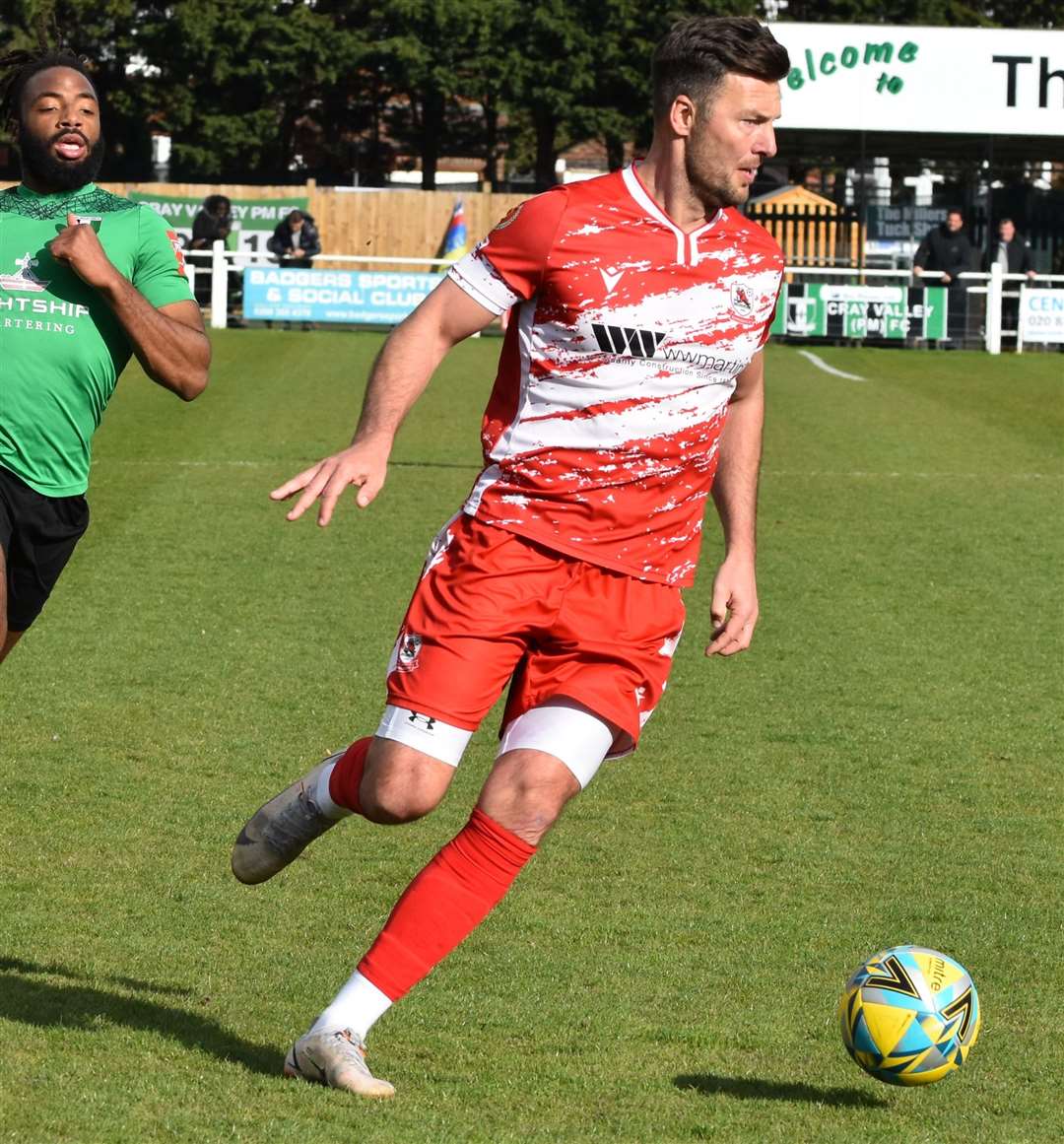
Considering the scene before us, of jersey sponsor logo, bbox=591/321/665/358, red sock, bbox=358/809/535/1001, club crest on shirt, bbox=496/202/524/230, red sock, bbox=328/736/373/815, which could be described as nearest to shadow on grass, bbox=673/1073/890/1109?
red sock, bbox=358/809/535/1001

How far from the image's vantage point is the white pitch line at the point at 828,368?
78.4ft

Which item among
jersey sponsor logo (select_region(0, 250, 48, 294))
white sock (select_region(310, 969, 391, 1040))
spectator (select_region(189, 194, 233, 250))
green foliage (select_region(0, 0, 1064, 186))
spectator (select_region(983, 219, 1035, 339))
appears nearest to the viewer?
white sock (select_region(310, 969, 391, 1040))

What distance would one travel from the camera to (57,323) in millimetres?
4883

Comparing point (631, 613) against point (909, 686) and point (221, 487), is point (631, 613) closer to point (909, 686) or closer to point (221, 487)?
point (909, 686)

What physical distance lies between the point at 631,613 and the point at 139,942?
1.64 meters

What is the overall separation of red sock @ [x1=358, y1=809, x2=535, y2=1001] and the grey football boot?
1.62 ft

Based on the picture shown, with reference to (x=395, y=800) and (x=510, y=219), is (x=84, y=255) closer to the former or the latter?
(x=510, y=219)

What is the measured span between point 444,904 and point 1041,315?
26578mm

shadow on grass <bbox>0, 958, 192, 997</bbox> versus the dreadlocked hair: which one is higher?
the dreadlocked hair

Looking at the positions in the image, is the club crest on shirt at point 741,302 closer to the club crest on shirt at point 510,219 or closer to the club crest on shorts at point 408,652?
the club crest on shirt at point 510,219

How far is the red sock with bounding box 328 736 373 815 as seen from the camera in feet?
14.5

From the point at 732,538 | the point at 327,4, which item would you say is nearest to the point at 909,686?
the point at 732,538

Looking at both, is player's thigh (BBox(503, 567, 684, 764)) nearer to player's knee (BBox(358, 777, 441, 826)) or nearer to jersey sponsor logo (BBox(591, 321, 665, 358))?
player's knee (BBox(358, 777, 441, 826))

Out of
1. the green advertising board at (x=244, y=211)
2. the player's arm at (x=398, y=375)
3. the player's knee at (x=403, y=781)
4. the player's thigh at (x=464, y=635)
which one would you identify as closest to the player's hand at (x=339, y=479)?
the player's arm at (x=398, y=375)
